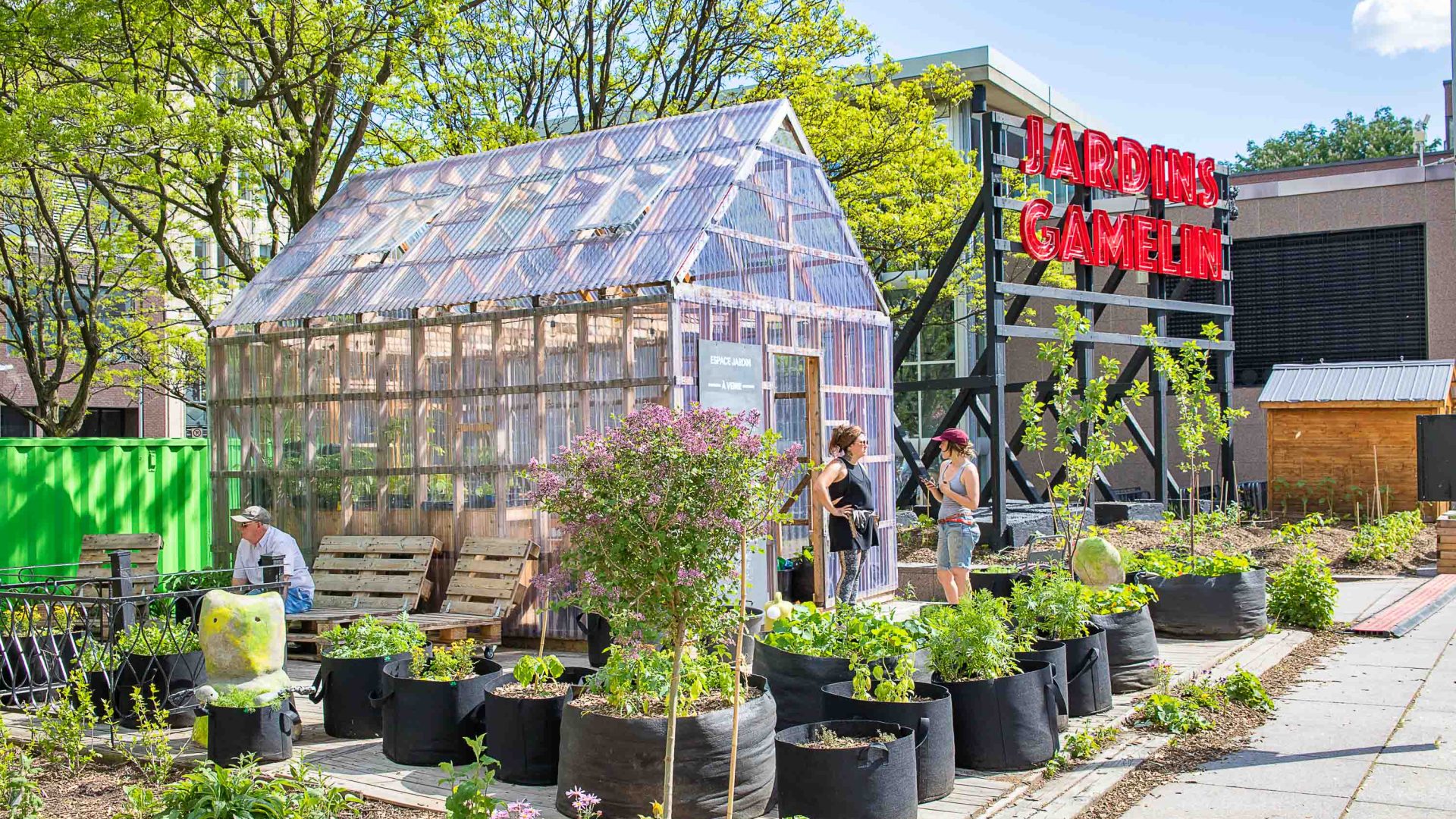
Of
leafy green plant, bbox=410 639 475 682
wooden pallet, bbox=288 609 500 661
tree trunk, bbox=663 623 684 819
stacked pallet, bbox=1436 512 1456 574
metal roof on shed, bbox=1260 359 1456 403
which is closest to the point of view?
tree trunk, bbox=663 623 684 819

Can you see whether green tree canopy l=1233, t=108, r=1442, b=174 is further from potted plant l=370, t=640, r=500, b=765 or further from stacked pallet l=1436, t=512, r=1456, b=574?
potted plant l=370, t=640, r=500, b=765

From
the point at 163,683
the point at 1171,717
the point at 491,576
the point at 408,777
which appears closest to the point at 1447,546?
the point at 1171,717

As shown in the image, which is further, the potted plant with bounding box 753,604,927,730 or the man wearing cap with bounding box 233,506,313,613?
the man wearing cap with bounding box 233,506,313,613

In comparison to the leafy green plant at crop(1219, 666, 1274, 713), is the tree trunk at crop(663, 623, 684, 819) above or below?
above

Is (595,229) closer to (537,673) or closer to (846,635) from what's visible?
(537,673)

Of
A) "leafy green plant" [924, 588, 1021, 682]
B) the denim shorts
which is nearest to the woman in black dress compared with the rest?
the denim shorts

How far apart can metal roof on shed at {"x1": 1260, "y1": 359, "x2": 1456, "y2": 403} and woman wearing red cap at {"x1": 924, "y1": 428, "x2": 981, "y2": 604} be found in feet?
43.8

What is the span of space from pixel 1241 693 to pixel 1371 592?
22.3 feet

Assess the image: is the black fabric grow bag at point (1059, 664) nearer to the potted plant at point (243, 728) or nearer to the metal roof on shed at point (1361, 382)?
the potted plant at point (243, 728)

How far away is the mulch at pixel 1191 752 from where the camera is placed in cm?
616

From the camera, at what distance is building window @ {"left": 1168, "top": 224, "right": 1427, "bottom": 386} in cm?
2634

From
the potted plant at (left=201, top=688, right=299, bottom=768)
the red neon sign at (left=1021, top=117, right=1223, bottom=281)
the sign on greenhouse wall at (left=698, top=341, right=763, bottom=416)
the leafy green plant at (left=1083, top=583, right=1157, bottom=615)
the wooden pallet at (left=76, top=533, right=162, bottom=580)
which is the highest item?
the red neon sign at (left=1021, top=117, right=1223, bottom=281)

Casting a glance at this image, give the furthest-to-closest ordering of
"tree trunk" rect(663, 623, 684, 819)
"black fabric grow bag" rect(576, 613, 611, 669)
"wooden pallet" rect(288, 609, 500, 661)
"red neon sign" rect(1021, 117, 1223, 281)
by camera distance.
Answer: "red neon sign" rect(1021, 117, 1223, 281), "wooden pallet" rect(288, 609, 500, 661), "black fabric grow bag" rect(576, 613, 611, 669), "tree trunk" rect(663, 623, 684, 819)

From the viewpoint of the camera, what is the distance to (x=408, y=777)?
6.63 m
